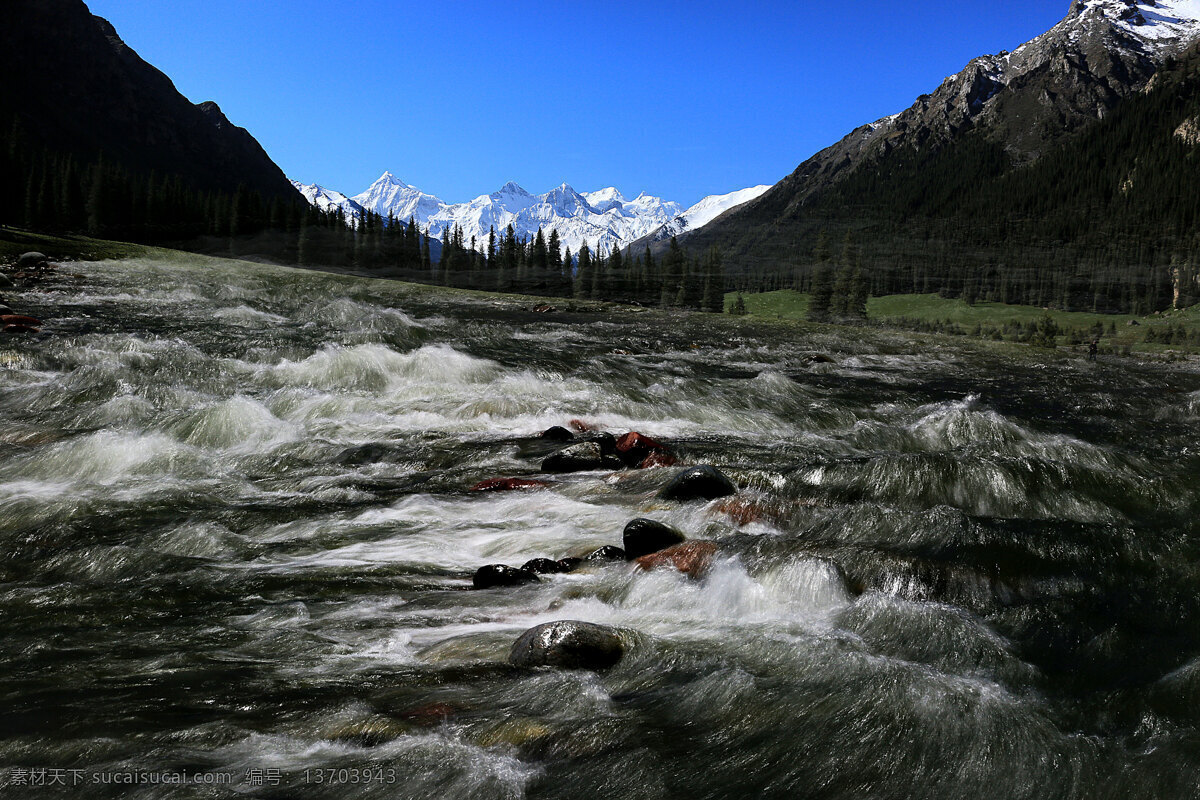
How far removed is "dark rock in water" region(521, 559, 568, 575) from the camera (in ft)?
21.2

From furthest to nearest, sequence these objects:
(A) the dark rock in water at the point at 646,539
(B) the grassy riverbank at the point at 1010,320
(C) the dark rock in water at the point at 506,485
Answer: (B) the grassy riverbank at the point at 1010,320
(C) the dark rock in water at the point at 506,485
(A) the dark rock in water at the point at 646,539

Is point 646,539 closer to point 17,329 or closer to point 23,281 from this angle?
point 17,329

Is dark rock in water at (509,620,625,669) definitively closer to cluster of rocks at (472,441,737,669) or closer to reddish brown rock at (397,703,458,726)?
cluster of rocks at (472,441,737,669)

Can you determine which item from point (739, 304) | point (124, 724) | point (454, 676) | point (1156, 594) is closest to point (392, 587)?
point (454, 676)

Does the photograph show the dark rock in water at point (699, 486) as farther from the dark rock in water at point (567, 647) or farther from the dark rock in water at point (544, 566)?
the dark rock in water at point (567, 647)

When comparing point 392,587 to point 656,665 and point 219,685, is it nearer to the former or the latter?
point 219,685

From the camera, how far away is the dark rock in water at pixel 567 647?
174 inches

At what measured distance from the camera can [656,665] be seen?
4.48 meters

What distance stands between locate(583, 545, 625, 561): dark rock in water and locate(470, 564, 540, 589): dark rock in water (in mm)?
670

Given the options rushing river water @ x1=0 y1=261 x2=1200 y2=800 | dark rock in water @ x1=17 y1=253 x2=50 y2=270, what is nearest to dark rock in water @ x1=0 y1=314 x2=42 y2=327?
rushing river water @ x1=0 y1=261 x2=1200 y2=800

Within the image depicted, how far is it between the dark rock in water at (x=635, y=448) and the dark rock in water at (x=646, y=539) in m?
3.50

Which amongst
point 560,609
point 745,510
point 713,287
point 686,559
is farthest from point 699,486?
point 713,287

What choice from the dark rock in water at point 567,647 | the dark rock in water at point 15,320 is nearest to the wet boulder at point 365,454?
the dark rock in water at point 567,647

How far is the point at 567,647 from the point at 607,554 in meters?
2.21
